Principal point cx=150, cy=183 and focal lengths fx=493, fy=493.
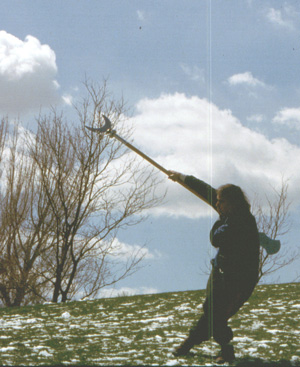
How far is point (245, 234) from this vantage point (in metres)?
4.82

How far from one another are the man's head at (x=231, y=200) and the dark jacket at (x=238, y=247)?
2.2 inches

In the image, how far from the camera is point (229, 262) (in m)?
4.84

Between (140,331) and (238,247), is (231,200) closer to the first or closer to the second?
(238,247)

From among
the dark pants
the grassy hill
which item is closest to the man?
the dark pants

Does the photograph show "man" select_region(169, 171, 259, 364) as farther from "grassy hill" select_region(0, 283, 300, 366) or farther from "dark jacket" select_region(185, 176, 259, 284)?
"grassy hill" select_region(0, 283, 300, 366)

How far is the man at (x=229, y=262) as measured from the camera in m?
4.82

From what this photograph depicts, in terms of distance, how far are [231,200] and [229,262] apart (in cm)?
61

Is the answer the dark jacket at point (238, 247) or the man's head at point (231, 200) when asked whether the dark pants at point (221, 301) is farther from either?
the man's head at point (231, 200)

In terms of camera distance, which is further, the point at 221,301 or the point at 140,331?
the point at 140,331

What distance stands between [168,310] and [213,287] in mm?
5100

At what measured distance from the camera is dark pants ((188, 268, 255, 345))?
193 inches

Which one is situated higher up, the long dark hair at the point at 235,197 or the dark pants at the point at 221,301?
the long dark hair at the point at 235,197

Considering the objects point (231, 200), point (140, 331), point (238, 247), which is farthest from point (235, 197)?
point (140, 331)

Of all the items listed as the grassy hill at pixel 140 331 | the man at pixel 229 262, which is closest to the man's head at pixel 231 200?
the man at pixel 229 262
